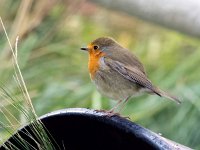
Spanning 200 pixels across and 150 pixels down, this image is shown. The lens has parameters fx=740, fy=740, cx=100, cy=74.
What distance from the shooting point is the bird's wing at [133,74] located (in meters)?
2.82

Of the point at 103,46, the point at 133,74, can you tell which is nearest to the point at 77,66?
the point at 103,46

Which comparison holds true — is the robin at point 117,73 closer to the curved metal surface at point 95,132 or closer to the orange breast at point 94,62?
the orange breast at point 94,62

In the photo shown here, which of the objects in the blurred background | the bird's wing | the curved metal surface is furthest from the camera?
the blurred background

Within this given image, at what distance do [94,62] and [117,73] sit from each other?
0.10 metres

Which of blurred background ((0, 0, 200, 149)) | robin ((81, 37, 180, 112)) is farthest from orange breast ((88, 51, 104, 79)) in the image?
blurred background ((0, 0, 200, 149))

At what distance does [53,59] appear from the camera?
514 centimetres

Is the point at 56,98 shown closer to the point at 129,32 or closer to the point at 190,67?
the point at 190,67

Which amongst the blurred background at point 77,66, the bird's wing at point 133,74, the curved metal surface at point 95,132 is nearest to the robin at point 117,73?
the bird's wing at point 133,74

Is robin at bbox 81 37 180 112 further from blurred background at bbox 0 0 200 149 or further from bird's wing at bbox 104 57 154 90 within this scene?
blurred background at bbox 0 0 200 149

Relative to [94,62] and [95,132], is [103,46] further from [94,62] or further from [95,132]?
[95,132]

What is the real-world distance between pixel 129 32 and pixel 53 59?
1.13 metres

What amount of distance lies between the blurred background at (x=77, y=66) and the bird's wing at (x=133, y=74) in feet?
4.66

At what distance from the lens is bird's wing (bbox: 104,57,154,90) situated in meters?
2.82

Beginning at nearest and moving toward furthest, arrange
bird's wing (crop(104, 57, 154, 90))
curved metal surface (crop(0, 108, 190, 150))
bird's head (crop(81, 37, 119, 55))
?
curved metal surface (crop(0, 108, 190, 150)) → bird's wing (crop(104, 57, 154, 90)) → bird's head (crop(81, 37, 119, 55))
